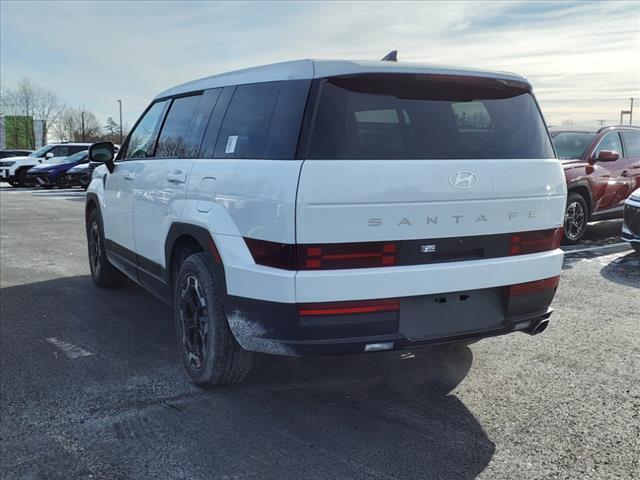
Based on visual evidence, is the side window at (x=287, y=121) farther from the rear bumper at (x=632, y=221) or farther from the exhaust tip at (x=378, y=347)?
the rear bumper at (x=632, y=221)

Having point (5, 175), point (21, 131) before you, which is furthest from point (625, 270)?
point (21, 131)

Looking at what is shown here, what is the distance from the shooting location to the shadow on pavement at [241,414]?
290 centimetres

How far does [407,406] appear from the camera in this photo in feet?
11.6

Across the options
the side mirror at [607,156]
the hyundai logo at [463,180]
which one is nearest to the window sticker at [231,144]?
the hyundai logo at [463,180]

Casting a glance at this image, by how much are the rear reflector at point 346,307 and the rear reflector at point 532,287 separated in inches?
31.1

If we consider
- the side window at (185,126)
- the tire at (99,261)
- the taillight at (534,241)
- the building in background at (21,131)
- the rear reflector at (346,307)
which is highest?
the building in background at (21,131)

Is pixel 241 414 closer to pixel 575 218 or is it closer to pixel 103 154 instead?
pixel 103 154

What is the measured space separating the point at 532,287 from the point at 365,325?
1123 mm

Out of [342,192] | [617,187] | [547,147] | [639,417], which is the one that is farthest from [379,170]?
[617,187]

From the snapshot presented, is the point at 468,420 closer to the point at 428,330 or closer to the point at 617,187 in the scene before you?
the point at 428,330

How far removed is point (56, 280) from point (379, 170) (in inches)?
206

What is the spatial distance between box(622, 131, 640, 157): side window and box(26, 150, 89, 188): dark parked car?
19653mm

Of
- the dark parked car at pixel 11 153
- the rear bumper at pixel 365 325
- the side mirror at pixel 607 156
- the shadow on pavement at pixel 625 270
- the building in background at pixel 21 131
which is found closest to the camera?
the rear bumper at pixel 365 325

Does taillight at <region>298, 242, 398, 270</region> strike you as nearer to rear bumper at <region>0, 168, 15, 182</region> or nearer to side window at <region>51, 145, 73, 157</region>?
side window at <region>51, 145, 73, 157</region>
